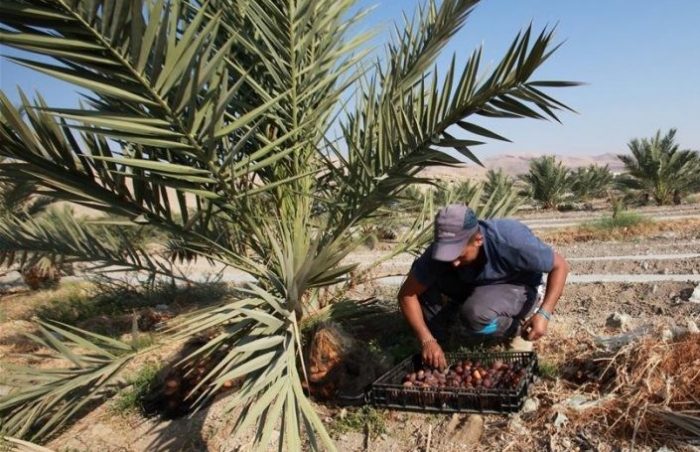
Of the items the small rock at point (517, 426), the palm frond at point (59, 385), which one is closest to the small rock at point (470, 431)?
the small rock at point (517, 426)

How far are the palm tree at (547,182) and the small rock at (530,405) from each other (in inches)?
530

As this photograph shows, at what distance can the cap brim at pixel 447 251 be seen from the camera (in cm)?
244

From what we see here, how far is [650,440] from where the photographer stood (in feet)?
6.47

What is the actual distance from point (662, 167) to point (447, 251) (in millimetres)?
12640

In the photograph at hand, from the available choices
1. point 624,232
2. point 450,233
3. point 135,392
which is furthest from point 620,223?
point 135,392

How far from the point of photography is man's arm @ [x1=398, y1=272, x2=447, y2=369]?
8.77 ft

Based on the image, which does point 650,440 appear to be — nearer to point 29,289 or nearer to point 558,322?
point 558,322

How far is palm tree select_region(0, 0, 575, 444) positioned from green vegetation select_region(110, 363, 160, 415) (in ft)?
0.45

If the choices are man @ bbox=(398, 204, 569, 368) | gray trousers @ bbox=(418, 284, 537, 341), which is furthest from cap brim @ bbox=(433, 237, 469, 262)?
gray trousers @ bbox=(418, 284, 537, 341)

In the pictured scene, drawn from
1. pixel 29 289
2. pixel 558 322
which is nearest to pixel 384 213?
pixel 558 322

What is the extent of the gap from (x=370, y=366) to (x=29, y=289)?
5797 millimetres

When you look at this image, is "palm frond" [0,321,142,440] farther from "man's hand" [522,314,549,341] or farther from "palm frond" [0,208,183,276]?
"man's hand" [522,314,549,341]

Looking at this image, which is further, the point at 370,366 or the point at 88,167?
the point at 370,366

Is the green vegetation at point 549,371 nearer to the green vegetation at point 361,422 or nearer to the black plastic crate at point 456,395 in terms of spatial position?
the black plastic crate at point 456,395
